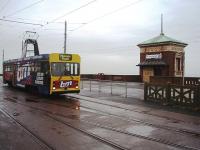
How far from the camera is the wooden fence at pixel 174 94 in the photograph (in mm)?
14969

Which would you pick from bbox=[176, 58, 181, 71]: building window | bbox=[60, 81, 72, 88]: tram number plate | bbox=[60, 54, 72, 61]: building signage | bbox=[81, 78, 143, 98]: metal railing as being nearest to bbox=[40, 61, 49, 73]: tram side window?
bbox=[60, 54, 72, 61]: building signage

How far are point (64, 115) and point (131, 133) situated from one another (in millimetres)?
4457

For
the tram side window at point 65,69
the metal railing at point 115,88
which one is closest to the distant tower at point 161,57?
the metal railing at point 115,88

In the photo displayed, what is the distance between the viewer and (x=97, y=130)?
9.75 metres

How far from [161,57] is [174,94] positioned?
90.7ft

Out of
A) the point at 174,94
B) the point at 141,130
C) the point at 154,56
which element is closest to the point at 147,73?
the point at 154,56

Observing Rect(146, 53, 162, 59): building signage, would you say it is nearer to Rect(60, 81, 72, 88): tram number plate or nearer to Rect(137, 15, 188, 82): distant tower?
Rect(137, 15, 188, 82): distant tower

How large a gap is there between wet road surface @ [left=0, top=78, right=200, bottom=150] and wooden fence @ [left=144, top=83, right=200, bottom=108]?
1.98m

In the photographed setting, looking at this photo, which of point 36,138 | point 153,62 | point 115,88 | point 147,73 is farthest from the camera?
point 147,73

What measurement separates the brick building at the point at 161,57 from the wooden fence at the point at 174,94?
24.6 meters

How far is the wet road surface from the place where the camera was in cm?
792

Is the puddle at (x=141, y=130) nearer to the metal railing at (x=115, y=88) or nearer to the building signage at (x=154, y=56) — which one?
the metal railing at (x=115, y=88)

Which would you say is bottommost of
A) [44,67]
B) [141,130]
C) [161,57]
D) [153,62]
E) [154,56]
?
[141,130]

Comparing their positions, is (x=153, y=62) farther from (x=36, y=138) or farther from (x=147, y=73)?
(x=36, y=138)
